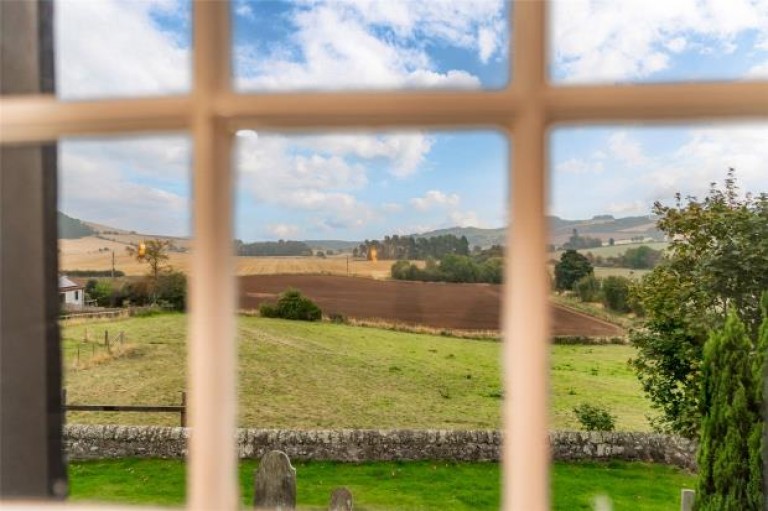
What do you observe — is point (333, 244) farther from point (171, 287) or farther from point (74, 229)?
point (74, 229)

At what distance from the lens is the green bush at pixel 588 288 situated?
1199 millimetres

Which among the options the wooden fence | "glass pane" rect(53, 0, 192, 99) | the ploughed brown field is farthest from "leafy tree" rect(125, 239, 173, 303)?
the wooden fence

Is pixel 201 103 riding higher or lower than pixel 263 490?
higher

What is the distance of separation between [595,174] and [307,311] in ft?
3.64

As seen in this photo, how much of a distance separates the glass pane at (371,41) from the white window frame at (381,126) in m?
0.49

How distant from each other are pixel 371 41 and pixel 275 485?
1196 millimetres

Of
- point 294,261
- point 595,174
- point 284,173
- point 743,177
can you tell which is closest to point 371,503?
point 294,261

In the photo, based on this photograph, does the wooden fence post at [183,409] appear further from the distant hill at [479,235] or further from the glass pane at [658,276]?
the glass pane at [658,276]

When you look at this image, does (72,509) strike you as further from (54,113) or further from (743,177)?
(743,177)

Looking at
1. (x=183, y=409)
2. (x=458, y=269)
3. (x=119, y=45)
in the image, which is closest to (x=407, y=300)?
(x=458, y=269)

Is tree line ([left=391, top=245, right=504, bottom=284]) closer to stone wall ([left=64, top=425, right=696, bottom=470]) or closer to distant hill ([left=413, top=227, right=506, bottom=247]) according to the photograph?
distant hill ([left=413, top=227, right=506, bottom=247])

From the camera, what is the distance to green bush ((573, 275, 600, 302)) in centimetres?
120

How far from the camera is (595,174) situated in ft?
3.89

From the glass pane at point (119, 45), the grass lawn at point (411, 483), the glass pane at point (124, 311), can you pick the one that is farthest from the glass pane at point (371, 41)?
the grass lawn at point (411, 483)
